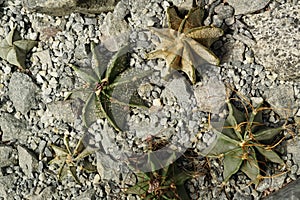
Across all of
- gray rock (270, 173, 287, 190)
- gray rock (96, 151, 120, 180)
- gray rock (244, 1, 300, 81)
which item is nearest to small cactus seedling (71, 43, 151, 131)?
gray rock (96, 151, 120, 180)

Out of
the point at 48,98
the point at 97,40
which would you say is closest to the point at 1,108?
the point at 48,98

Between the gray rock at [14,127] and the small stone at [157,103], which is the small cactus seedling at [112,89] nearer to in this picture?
the small stone at [157,103]

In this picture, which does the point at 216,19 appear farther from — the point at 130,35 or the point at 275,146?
the point at 275,146

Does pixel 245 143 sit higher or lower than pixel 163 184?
higher

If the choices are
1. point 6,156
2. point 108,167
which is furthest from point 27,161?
point 108,167

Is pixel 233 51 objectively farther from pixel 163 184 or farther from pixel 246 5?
pixel 163 184

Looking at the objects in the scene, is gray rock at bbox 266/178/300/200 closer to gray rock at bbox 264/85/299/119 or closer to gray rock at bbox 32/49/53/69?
gray rock at bbox 264/85/299/119

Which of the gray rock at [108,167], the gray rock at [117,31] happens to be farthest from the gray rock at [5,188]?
the gray rock at [117,31]
